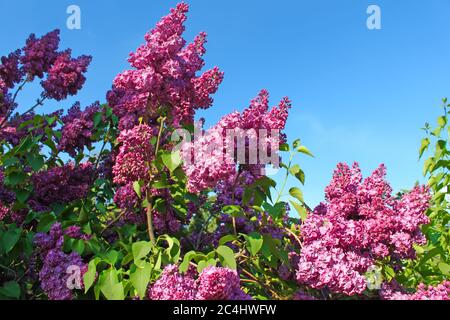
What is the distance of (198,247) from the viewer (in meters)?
3.78

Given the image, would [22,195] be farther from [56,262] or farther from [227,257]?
[227,257]

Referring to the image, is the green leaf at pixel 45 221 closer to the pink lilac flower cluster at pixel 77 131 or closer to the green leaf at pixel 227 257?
the pink lilac flower cluster at pixel 77 131

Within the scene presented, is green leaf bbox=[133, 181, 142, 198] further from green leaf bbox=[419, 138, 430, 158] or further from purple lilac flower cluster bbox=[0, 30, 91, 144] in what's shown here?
green leaf bbox=[419, 138, 430, 158]

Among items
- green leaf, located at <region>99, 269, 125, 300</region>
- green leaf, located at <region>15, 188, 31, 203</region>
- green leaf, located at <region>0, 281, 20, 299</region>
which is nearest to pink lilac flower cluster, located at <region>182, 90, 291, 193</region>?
green leaf, located at <region>99, 269, 125, 300</region>

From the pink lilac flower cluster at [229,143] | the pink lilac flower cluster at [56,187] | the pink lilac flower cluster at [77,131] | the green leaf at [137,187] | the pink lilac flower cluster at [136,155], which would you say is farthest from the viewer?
the pink lilac flower cluster at [77,131]

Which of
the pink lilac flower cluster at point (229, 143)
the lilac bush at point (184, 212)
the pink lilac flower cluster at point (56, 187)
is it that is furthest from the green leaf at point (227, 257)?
the pink lilac flower cluster at point (56, 187)

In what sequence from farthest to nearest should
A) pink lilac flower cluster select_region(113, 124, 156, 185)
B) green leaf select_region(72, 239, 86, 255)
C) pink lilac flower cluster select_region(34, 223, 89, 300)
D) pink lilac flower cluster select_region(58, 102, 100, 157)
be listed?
1. pink lilac flower cluster select_region(58, 102, 100, 157)
2. pink lilac flower cluster select_region(113, 124, 156, 185)
3. green leaf select_region(72, 239, 86, 255)
4. pink lilac flower cluster select_region(34, 223, 89, 300)

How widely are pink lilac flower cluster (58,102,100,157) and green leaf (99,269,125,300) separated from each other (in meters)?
1.67

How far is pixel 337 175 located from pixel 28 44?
328cm

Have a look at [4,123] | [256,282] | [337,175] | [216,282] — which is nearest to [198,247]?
Answer: [256,282]

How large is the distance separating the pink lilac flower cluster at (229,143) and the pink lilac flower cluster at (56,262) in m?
0.89

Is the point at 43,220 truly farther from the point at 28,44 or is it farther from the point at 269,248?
the point at 28,44

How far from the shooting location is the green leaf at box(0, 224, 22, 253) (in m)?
3.22

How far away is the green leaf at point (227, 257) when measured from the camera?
2689mm
